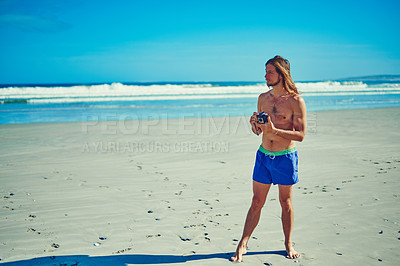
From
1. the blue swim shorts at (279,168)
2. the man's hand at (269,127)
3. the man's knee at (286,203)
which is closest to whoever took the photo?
the man's hand at (269,127)

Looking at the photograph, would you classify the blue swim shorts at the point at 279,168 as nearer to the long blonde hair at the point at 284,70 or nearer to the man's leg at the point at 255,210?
the man's leg at the point at 255,210

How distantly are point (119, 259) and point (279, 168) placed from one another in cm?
201

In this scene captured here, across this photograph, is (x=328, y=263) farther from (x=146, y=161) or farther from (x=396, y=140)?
(x=396, y=140)

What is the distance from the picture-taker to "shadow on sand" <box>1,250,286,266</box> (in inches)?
128

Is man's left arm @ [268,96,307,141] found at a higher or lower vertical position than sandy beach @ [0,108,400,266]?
higher

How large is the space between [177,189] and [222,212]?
123cm

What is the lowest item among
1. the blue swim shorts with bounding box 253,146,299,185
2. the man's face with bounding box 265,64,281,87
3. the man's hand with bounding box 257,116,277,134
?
the blue swim shorts with bounding box 253,146,299,185

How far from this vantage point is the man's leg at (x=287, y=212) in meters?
3.20

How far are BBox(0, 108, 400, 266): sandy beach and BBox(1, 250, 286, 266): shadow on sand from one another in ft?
0.04

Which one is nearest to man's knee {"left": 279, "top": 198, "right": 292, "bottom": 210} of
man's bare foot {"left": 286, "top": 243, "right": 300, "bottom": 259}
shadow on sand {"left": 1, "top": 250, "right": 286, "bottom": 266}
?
man's bare foot {"left": 286, "top": 243, "right": 300, "bottom": 259}

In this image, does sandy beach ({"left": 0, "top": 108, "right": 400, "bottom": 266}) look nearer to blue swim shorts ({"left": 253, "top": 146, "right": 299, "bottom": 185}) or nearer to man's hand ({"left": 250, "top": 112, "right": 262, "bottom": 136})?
blue swim shorts ({"left": 253, "top": 146, "right": 299, "bottom": 185})

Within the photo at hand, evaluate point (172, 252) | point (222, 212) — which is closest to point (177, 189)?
point (222, 212)

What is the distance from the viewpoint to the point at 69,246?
3.59 m

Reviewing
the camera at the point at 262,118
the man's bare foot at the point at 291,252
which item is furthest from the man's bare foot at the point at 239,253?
the camera at the point at 262,118
